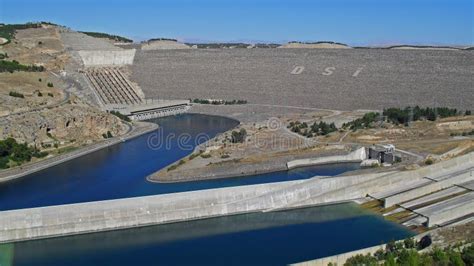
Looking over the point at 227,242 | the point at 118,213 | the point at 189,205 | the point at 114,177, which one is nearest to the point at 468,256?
the point at 227,242

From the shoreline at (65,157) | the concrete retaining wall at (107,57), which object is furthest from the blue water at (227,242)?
the concrete retaining wall at (107,57)

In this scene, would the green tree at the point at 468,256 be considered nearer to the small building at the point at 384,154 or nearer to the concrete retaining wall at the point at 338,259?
the concrete retaining wall at the point at 338,259

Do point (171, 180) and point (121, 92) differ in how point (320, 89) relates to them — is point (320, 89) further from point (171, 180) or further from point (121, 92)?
point (171, 180)

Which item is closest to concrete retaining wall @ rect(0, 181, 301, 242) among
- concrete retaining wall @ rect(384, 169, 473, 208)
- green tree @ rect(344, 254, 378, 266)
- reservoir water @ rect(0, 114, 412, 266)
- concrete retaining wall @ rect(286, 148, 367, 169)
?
reservoir water @ rect(0, 114, 412, 266)

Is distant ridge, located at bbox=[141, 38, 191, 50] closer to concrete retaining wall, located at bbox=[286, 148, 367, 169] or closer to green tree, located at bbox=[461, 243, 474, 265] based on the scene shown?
concrete retaining wall, located at bbox=[286, 148, 367, 169]

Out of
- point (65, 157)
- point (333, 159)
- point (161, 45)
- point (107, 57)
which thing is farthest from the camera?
point (161, 45)

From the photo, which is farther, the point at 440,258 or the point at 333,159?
the point at 333,159

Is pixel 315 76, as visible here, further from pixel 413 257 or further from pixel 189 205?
pixel 413 257
